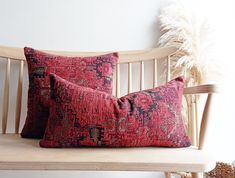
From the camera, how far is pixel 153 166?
2.33ft

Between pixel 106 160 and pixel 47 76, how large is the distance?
46 centimetres

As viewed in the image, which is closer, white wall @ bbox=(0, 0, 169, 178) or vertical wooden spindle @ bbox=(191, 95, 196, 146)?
vertical wooden spindle @ bbox=(191, 95, 196, 146)

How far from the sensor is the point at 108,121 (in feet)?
2.75

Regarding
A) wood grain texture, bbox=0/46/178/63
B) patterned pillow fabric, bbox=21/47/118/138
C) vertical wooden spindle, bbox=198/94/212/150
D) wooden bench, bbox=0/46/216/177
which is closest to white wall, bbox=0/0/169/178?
wood grain texture, bbox=0/46/178/63

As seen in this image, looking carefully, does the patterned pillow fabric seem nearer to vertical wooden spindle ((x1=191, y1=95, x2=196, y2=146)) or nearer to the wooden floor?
the wooden floor

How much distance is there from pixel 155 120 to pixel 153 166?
0.18 meters

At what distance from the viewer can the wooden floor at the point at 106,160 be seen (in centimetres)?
71

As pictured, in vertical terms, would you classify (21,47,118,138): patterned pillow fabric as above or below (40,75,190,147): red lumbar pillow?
above

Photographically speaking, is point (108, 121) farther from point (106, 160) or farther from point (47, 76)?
point (47, 76)

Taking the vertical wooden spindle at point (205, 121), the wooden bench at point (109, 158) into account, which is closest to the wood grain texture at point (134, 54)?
the wooden bench at point (109, 158)

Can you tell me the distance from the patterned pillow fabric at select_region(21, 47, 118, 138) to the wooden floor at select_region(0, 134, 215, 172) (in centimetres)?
22

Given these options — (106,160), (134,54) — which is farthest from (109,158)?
(134,54)

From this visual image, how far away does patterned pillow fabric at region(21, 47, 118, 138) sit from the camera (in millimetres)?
1032

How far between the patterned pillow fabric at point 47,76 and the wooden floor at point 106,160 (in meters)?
0.22
